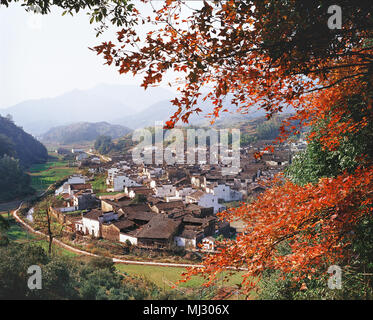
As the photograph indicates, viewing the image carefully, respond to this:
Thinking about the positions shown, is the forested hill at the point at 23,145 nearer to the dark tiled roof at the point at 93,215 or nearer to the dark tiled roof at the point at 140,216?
the dark tiled roof at the point at 93,215

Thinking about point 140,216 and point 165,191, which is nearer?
point 140,216

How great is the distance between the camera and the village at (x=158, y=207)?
22109 mm

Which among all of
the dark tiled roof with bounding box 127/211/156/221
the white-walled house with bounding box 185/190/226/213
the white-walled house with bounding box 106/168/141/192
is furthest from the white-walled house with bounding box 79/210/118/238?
the white-walled house with bounding box 106/168/141/192

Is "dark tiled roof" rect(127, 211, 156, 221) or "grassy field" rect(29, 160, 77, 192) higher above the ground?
"grassy field" rect(29, 160, 77, 192)

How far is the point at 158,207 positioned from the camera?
29.3m

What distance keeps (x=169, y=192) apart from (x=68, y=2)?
113 ft

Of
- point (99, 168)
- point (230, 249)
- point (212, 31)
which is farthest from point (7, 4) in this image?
point (99, 168)

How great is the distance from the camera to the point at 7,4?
3.40 m

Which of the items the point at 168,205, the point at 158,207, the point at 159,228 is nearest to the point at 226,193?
the point at 168,205

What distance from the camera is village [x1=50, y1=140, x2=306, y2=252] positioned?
2211 centimetres

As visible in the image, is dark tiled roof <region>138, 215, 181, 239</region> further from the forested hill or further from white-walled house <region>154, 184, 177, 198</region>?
the forested hill

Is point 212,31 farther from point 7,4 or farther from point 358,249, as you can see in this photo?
point 358,249

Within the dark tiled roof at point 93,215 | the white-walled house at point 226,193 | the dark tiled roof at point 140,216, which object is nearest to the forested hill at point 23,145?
the dark tiled roof at point 93,215

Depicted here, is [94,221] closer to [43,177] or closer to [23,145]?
[43,177]
